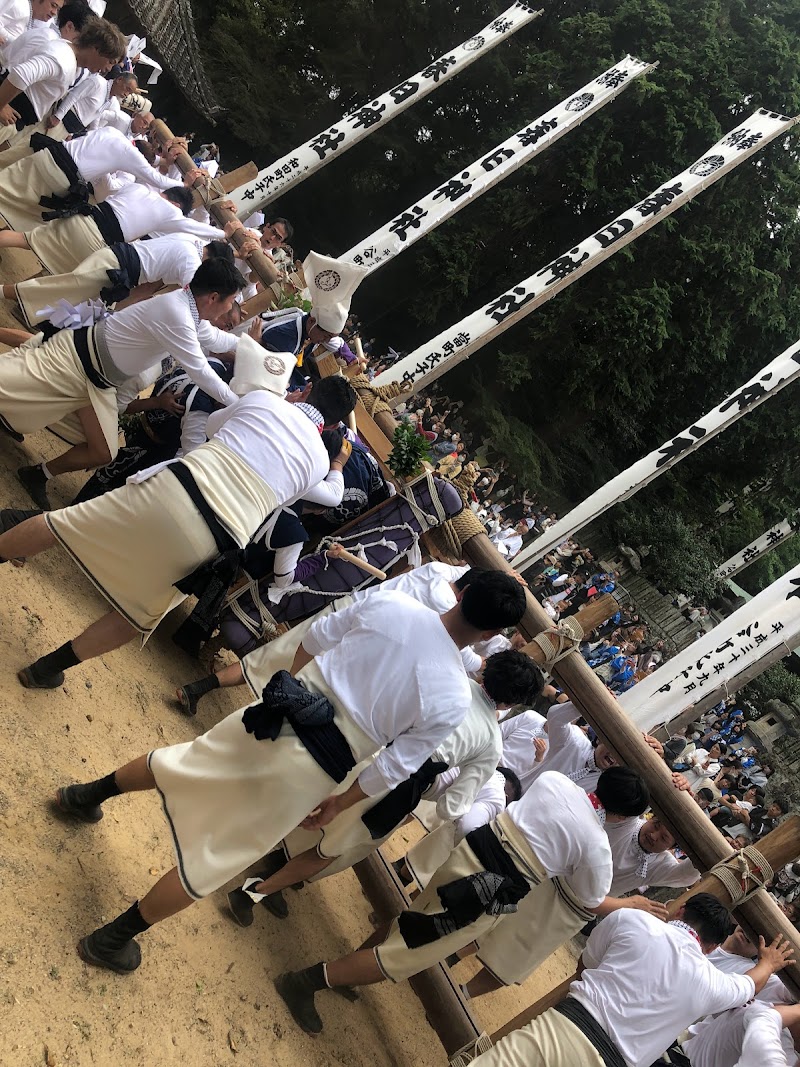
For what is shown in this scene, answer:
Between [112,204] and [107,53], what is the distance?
3.11 ft

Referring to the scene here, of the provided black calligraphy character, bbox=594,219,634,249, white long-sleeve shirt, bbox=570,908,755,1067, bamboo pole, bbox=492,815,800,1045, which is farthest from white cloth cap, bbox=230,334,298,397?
black calligraphy character, bbox=594,219,634,249

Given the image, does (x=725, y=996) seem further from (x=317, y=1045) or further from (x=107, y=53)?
(x=107, y=53)

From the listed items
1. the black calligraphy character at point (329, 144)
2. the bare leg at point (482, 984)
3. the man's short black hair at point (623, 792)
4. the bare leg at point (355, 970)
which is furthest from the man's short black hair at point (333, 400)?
the black calligraphy character at point (329, 144)

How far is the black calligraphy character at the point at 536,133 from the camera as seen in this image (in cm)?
1022

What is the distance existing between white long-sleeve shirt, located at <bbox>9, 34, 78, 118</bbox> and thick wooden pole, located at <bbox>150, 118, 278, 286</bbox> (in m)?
1.54

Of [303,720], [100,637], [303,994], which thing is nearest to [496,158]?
[100,637]

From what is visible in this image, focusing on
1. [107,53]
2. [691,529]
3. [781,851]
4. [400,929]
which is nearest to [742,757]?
[691,529]

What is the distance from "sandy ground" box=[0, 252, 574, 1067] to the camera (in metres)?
2.66

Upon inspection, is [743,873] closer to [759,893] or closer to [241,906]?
[759,893]

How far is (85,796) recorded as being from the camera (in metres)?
3.09

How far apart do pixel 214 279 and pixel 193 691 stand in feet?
7.81

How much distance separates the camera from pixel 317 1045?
3.58 m

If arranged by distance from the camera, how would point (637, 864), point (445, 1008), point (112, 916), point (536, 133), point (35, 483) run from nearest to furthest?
1. point (112, 916)
2. point (445, 1008)
3. point (637, 864)
4. point (35, 483)
5. point (536, 133)

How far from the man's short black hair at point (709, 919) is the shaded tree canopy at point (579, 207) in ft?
39.7
